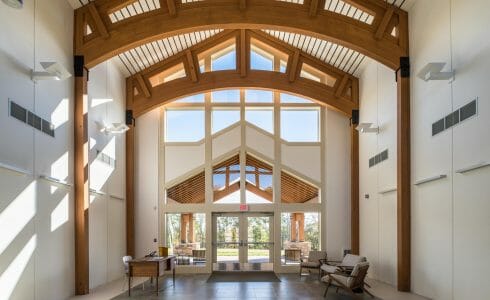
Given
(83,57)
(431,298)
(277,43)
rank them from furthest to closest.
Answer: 1. (277,43)
2. (83,57)
3. (431,298)

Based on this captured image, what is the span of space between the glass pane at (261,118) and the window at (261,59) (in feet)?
4.54

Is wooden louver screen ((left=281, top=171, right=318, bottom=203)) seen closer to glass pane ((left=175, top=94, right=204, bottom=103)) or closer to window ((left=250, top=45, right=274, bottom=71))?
window ((left=250, top=45, right=274, bottom=71))

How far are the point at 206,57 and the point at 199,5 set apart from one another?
436cm

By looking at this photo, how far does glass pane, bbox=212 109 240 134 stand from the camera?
50.1ft

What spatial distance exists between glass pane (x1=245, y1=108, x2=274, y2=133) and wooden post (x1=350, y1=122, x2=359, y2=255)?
97.3 inches

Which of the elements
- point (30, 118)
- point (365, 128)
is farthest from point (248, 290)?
point (30, 118)

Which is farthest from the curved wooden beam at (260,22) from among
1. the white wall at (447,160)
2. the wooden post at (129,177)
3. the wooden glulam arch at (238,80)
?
the wooden post at (129,177)

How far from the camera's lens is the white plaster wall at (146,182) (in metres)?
14.7

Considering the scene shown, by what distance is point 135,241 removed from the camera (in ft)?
48.4

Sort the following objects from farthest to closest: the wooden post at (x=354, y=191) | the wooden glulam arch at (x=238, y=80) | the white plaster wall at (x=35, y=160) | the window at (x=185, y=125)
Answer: the window at (x=185, y=125) < the wooden post at (x=354, y=191) < the wooden glulam arch at (x=238, y=80) < the white plaster wall at (x=35, y=160)

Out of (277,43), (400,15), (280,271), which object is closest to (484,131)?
(400,15)

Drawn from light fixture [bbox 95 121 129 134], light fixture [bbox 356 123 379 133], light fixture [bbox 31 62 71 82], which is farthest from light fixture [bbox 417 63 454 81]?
light fixture [bbox 95 121 129 134]

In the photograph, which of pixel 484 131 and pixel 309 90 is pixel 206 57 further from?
pixel 484 131

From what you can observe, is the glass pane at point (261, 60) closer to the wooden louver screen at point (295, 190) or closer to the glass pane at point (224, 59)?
the glass pane at point (224, 59)
